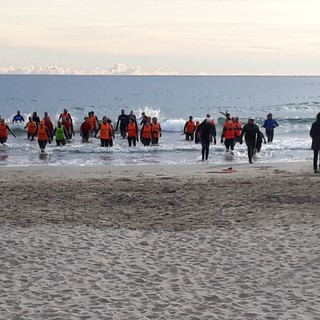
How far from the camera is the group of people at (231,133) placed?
65.6 ft

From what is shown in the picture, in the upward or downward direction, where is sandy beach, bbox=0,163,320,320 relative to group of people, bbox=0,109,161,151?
downward

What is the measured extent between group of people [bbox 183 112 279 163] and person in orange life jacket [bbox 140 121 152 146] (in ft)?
5.97

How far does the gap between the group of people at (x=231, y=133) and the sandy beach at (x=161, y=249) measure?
5.03 m

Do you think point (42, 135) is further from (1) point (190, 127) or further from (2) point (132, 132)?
(1) point (190, 127)

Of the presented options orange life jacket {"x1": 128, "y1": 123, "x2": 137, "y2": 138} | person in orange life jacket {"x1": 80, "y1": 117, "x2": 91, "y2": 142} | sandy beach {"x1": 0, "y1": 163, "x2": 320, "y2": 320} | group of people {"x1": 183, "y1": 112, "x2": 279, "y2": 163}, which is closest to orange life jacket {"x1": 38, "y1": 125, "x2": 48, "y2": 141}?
orange life jacket {"x1": 128, "y1": 123, "x2": 137, "y2": 138}

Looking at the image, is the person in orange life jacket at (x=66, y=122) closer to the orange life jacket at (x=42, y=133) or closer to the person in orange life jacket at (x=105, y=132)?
the person in orange life jacket at (x=105, y=132)

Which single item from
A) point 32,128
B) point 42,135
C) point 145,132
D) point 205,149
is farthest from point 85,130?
point 205,149

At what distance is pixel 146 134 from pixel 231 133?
3.59 meters

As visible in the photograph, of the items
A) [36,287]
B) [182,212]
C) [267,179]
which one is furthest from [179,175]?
[36,287]

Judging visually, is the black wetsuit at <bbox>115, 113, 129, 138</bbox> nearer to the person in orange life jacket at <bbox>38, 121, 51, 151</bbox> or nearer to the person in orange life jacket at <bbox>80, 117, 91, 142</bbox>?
the person in orange life jacket at <bbox>80, 117, 91, 142</bbox>

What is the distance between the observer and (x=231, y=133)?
24500 mm

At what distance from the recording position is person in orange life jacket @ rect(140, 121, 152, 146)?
26.4 meters

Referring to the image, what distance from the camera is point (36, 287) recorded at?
7492mm

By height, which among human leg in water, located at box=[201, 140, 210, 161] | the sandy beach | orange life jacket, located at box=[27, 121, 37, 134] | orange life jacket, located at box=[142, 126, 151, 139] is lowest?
the sandy beach
